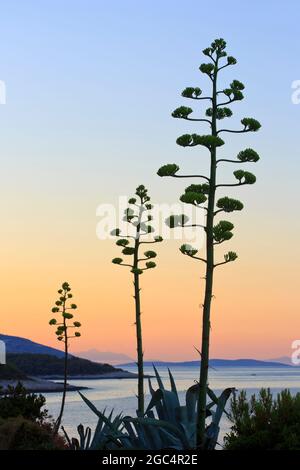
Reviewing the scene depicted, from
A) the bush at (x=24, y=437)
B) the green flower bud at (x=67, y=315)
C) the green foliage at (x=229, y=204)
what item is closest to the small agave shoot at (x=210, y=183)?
the green foliage at (x=229, y=204)

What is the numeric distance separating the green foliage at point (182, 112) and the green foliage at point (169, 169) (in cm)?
114

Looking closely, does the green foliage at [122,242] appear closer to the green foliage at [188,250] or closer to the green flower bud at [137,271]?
the green flower bud at [137,271]

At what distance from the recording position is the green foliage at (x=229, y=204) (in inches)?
611

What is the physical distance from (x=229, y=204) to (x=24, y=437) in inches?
398

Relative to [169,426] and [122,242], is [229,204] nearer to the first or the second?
[169,426]

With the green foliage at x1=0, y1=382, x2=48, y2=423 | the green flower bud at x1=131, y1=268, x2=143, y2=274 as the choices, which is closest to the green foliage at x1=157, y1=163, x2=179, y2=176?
the green flower bud at x1=131, y1=268, x2=143, y2=274

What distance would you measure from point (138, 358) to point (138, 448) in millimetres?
9237

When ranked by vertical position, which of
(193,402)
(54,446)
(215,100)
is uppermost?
(215,100)

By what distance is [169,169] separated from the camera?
1588 centimetres

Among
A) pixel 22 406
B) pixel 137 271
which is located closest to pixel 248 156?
pixel 137 271

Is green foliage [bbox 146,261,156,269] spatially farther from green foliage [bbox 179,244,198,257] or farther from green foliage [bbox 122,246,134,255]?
green foliage [bbox 179,244,198,257]

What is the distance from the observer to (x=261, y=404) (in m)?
16.9

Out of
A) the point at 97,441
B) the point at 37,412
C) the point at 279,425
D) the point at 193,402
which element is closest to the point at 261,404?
the point at 279,425

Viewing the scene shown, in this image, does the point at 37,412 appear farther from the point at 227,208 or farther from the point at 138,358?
the point at 227,208
